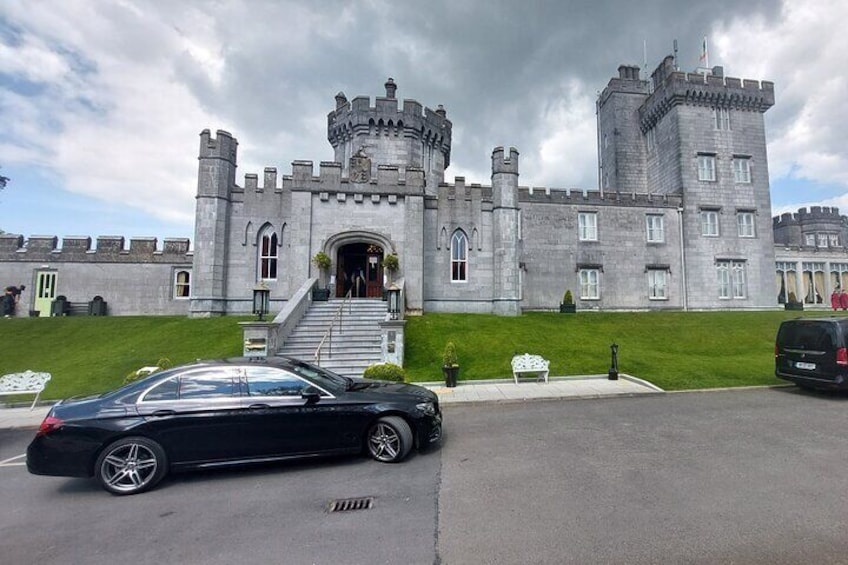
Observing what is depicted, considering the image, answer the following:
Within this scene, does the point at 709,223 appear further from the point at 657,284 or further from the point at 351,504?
the point at 351,504

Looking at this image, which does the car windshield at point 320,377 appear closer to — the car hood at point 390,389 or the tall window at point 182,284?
the car hood at point 390,389

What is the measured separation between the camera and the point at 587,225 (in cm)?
2659

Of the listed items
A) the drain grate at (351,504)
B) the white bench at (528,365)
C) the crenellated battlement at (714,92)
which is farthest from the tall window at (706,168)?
the drain grate at (351,504)

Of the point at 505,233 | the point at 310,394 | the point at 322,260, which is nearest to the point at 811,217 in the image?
the point at 505,233

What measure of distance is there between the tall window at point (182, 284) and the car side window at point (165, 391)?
22.7 metres

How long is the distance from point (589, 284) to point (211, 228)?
2317 cm

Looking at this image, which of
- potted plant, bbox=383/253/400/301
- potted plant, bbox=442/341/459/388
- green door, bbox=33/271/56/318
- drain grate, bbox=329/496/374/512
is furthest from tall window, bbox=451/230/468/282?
green door, bbox=33/271/56/318

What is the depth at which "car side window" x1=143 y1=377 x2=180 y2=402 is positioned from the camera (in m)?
5.49

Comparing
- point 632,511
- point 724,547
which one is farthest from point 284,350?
point 724,547

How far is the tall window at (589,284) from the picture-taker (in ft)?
85.6

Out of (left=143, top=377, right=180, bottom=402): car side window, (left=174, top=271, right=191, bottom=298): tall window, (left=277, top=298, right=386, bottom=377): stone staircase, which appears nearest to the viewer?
(left=143, top=377, right=180, bottom=402): car side window

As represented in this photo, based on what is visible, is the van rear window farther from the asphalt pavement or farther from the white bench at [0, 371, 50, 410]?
the white bench at [0, 371, 50, 410]

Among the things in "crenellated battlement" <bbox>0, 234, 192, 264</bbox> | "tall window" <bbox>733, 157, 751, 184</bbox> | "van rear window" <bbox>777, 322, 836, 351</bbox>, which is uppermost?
"tall window" <bbox>733, 157, 751, 184</bbox>

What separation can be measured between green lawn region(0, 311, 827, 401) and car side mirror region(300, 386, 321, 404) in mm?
6520
